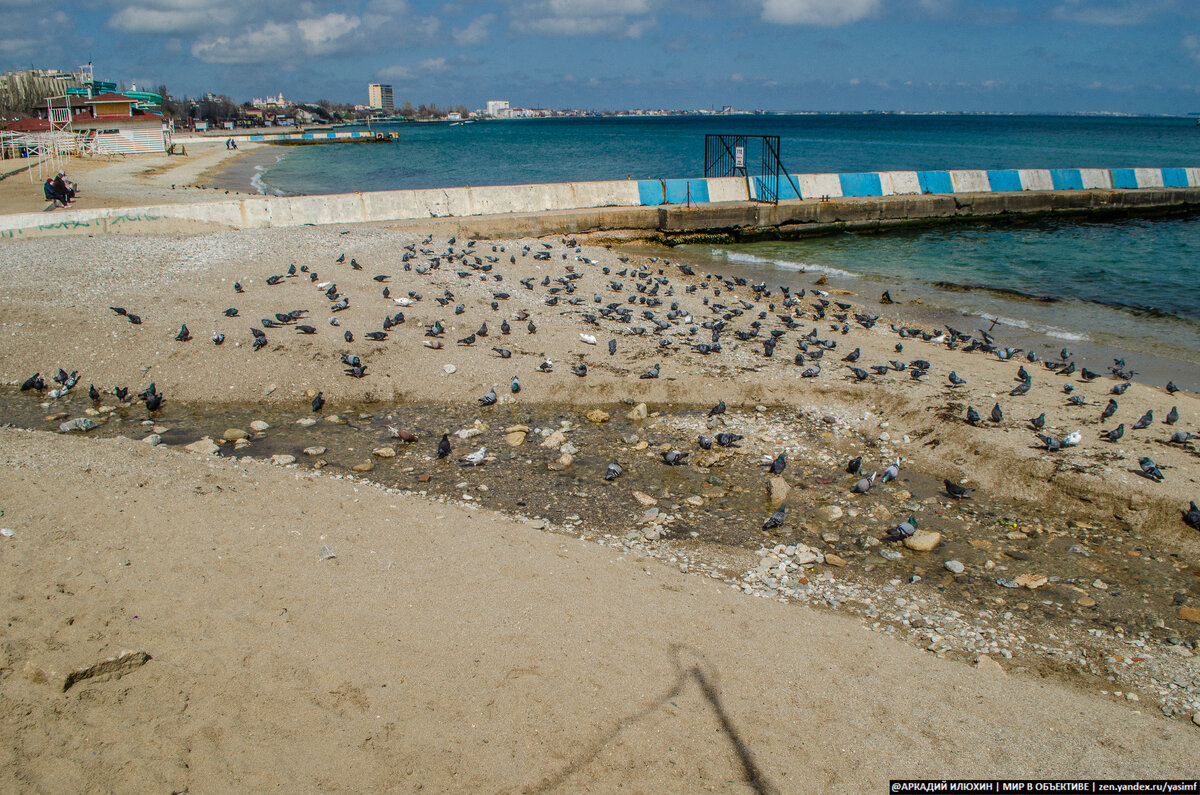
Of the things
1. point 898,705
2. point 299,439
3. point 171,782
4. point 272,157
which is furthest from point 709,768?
point 272,157

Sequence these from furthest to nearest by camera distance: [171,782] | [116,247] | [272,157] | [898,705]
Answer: [272,157]
[116,247]
[898,705]
[171,782]

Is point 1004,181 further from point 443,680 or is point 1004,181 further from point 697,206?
point 443,680

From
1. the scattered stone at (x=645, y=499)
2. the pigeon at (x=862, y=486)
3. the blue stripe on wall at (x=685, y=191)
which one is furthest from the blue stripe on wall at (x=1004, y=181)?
the scattered stone at (x=645, y=499)

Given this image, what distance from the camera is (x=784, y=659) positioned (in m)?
4.32

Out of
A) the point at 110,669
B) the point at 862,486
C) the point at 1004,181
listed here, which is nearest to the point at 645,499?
the point at 862,486

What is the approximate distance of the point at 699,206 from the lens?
2245 cm

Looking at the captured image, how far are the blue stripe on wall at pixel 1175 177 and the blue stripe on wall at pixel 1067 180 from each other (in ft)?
15.5

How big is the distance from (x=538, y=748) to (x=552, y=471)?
380 cm

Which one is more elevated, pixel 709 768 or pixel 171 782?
pixel 171 782

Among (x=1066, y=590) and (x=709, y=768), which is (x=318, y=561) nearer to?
(x=709, y=768)

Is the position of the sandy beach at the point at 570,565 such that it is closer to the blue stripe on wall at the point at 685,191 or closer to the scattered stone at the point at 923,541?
the scattered stone at the point at 923,541

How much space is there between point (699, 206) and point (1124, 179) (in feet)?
69.9

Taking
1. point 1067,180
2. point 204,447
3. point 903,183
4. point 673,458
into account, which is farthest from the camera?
point 1067,180

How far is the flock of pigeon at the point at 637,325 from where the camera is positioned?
27.3 ft
